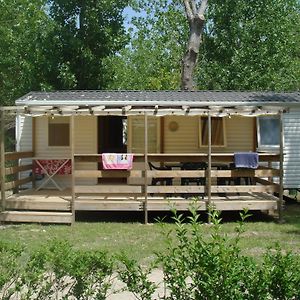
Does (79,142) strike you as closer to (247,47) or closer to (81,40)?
(81,40)

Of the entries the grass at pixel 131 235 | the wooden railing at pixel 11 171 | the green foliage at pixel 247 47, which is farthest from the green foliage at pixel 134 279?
the green foliage at pixel 247 47

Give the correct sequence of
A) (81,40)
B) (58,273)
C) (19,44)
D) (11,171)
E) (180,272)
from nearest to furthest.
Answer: (180,272) < (58,273) < (11,171) < (81,40) < (19,44)

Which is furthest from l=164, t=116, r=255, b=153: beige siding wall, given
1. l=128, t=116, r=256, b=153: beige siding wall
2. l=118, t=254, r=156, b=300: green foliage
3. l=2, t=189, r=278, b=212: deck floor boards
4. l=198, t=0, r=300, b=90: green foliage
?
l=198, t=0, r=300, b=90: green foliage

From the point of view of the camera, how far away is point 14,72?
90.5 feet

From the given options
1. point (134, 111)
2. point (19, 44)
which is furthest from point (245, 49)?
point (134, 111)

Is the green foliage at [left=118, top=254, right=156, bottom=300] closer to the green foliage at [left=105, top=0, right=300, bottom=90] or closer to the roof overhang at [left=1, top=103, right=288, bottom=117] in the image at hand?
the roof overhang at [left=1, top=103, right=288, bottom=117]

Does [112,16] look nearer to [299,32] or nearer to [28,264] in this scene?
[299,32]

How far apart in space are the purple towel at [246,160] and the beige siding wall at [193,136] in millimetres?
3034

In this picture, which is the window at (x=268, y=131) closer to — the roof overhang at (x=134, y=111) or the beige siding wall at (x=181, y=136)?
the beige siding wall at (x=181, y=136)

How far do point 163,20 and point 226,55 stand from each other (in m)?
6.89

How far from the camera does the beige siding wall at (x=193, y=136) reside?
1455cm

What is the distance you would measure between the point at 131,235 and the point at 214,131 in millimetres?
5386

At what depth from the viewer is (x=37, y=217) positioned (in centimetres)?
1111

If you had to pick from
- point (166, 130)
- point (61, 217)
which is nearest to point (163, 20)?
point (166, 130)
